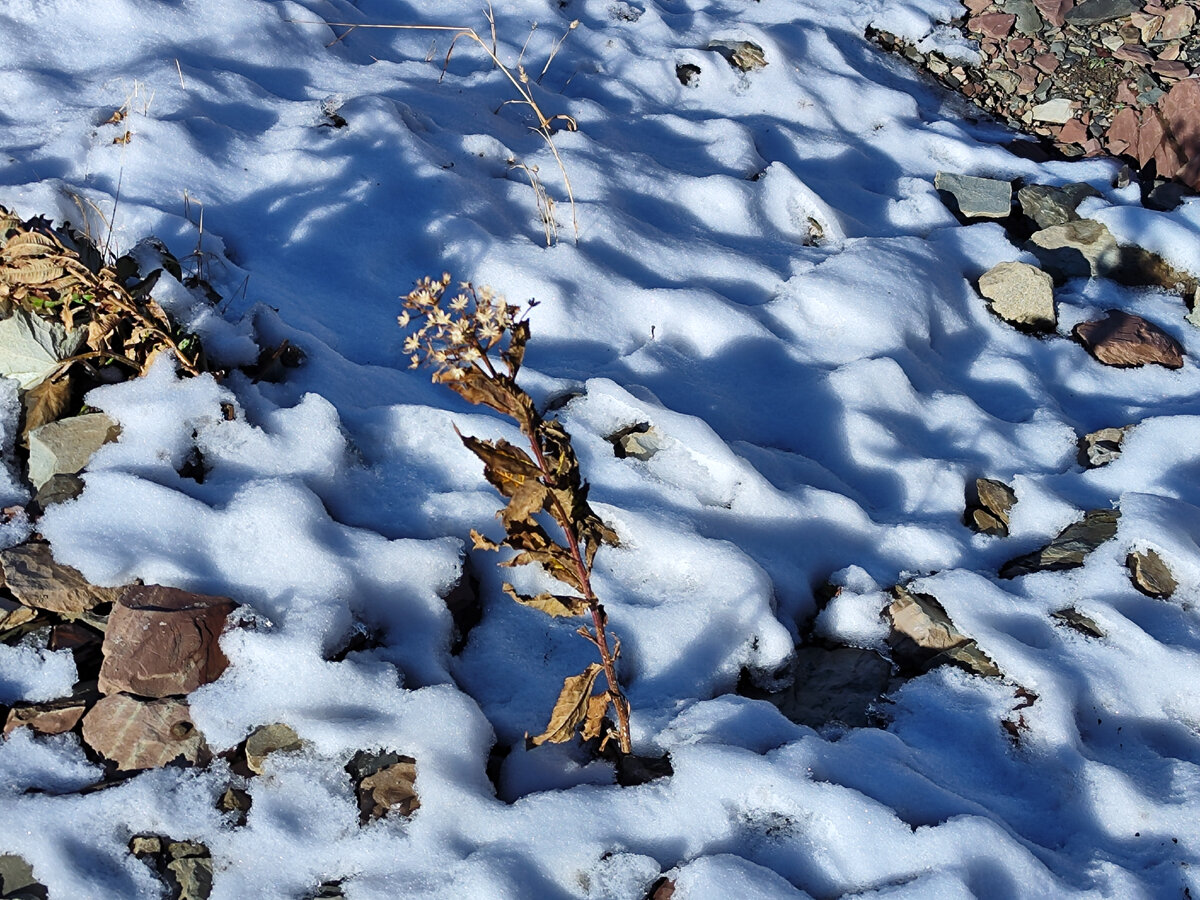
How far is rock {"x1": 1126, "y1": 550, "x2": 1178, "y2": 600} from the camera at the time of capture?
9.47 ft

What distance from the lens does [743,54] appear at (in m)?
5.33

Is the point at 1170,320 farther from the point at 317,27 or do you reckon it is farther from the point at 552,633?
the point at 317,27

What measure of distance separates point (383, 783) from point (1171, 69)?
5921 millimetres

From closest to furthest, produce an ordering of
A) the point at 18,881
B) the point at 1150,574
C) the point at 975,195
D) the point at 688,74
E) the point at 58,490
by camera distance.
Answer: the point at 18,881 → the point at 58,490 → the point at 1150,574 → the point at 975,195 → the point at 688,74

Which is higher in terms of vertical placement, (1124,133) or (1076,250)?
(1124,133)

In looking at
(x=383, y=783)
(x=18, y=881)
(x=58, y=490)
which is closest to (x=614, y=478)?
(x=383, y=783)

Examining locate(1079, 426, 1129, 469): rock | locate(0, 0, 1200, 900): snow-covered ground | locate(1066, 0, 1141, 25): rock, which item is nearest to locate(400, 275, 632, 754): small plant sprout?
locate(0, 0, 1200, 900): snow-covered ground

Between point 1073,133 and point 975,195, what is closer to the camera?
point 975,195

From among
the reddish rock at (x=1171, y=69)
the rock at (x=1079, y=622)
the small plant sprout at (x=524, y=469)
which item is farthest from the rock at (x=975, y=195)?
the small plant sprout at (x=524, y=469)

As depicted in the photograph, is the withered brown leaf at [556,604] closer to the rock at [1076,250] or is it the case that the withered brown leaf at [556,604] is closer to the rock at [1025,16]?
the rock at [1076,250]

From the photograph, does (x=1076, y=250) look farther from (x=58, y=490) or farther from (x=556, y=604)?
(x=58, y=490)

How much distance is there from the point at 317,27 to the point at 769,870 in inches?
171

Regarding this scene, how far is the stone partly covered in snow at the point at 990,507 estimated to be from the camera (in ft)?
10.5

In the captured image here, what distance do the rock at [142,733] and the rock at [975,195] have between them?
4.09 meters
